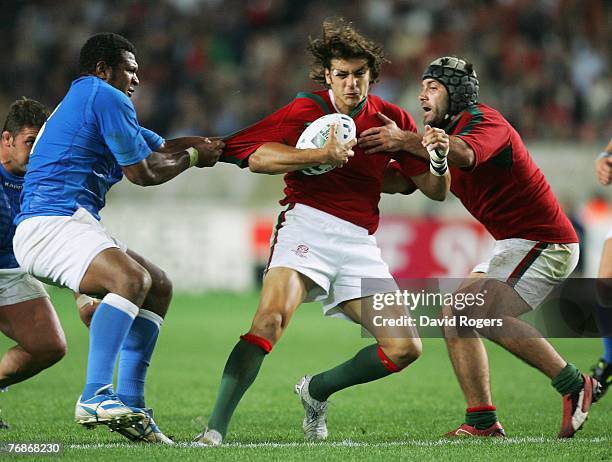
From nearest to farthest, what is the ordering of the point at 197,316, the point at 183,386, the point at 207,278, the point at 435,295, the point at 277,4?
the point at 435,295
the point at 183,386
the point at 197,316
the point at 207,278
the point at 277,4

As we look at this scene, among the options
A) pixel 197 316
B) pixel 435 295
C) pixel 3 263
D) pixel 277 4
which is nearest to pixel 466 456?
pixel 435 295

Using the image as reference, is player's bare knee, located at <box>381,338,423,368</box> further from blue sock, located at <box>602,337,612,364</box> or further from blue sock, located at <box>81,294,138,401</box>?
blue sock, located at <box>602,337,612,364</box>

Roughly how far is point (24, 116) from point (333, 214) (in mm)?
1992

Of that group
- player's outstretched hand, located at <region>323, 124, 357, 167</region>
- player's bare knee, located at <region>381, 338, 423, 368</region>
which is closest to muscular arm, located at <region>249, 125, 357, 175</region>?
player's outstretched hand, located at <region>323, 124, 357, 167</region>

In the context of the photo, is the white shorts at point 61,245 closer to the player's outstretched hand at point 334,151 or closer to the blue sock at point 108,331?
the blue sock at point 108,331

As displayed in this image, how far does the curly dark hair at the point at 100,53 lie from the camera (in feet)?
18.7

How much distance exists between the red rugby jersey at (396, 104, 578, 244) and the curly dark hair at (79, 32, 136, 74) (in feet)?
6.61

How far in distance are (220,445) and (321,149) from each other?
1.68 metres

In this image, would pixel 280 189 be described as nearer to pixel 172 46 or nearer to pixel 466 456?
pixel 172 46

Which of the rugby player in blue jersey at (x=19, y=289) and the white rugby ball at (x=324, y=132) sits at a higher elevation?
the white rugby ball at (x=324, y=132)

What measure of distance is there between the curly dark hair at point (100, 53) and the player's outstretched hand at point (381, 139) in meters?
1.45

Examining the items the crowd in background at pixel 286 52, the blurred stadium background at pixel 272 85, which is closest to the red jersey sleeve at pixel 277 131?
the blurred stadium background at pixel 272 85

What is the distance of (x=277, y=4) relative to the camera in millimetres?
21000

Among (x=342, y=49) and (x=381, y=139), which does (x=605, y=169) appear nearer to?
(x=381, y=139)
